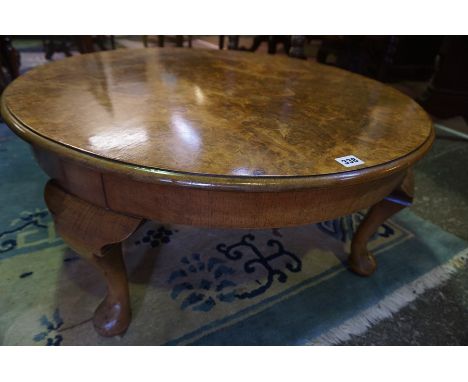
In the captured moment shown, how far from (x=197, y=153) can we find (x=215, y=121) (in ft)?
0.50

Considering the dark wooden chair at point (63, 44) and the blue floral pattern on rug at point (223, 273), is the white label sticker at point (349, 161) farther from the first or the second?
the dark wooden chair at point (63, 44)

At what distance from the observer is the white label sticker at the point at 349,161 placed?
0.57 metres

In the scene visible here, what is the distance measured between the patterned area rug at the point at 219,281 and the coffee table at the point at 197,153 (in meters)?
0.11

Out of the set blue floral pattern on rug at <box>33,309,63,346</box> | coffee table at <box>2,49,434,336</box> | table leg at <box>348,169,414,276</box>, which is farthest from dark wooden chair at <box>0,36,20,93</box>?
table leg at <box>348,169,414,276</box>

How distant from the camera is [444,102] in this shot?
231cm

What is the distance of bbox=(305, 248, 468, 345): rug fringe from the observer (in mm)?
862

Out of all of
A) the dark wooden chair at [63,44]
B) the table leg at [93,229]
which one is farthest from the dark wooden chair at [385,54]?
the table leg at [93,229]

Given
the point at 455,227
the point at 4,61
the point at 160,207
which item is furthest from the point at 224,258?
the point at 4,61

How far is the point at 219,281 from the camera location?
99 centimetres

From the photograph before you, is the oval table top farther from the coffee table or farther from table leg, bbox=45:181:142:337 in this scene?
table leg, bbox=45:181:142:337

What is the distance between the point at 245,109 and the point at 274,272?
0.52 metres

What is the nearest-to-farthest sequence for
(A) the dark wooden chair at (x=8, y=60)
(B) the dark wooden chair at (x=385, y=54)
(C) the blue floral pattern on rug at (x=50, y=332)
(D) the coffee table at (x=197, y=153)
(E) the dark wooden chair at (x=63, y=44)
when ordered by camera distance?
(D) the coffee table at (x=197, y=153) < (C) the blue floral pattern on rug at (x=50, y=332) < (A) the dark wooden chair at (x=8, y=60) < (B) the dark wooden chair at (x=385, y=54) < (E) the dark wooden chair at (x=63, y=44)

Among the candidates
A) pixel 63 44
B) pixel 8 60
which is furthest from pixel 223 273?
pixel 63 44

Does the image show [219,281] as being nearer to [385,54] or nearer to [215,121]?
[215,121]
